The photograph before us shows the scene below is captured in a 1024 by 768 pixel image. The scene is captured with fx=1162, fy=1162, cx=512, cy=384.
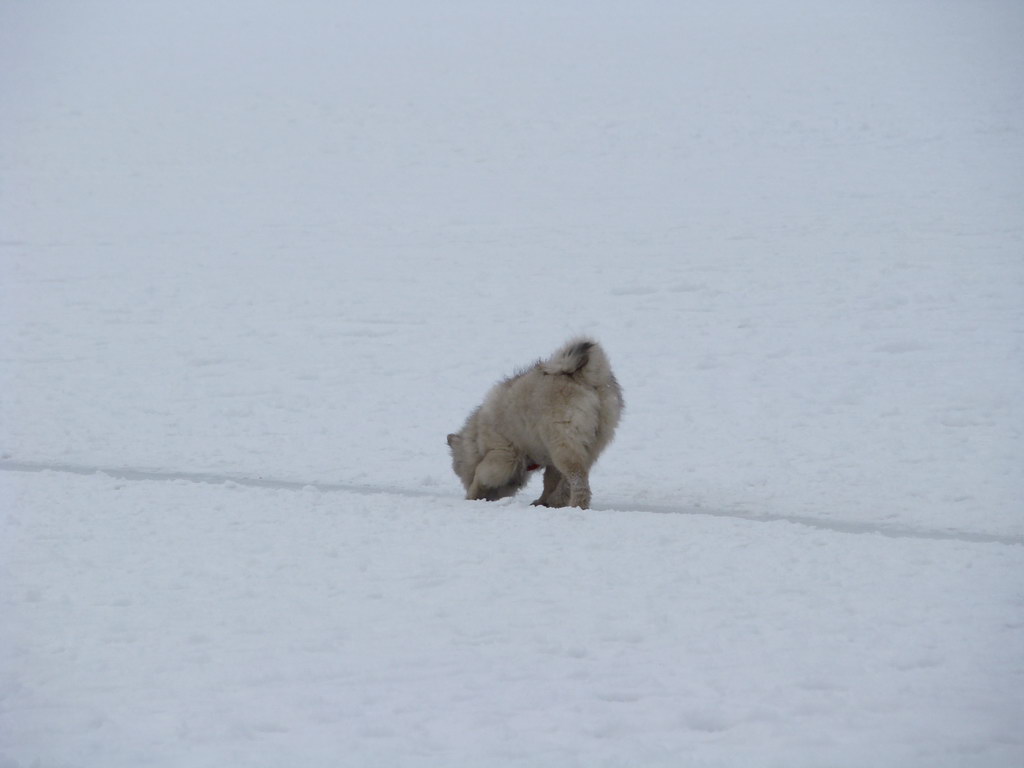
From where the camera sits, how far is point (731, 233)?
22953 mm

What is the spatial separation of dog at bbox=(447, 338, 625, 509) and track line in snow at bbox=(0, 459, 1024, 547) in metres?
0.49

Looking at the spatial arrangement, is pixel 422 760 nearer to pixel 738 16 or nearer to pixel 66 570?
pixel 66 570

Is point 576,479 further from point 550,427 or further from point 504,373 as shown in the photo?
point 504,373

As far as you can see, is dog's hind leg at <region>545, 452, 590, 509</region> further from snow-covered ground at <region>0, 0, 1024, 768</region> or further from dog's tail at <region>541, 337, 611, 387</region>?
dog's tail at <region>541, 337, 611, 387</region>

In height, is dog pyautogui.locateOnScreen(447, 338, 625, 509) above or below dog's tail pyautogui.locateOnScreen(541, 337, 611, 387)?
below

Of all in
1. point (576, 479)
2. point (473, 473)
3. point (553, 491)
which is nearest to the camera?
point (576, 479)

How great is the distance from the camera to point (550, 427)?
9.96 meters

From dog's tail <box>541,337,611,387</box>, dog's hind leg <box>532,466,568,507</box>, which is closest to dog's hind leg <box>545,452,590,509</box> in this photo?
dog's hind leg <box>532,466,568,507</box>

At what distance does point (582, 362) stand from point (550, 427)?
2.04ft

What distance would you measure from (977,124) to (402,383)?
16.7 m

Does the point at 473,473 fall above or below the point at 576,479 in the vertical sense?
below

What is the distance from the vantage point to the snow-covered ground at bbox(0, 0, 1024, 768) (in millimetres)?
5789

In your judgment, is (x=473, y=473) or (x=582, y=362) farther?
(x=473, y=473)

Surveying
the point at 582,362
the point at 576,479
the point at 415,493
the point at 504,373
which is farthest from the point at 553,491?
the point at 504,373
